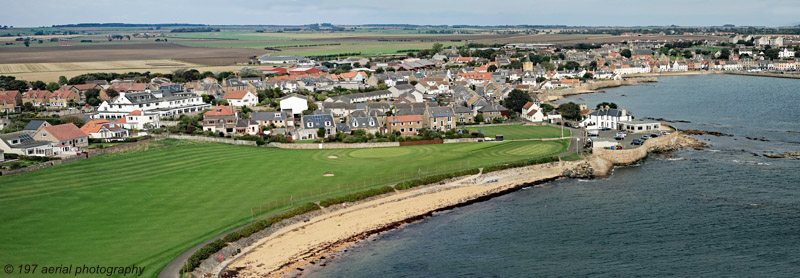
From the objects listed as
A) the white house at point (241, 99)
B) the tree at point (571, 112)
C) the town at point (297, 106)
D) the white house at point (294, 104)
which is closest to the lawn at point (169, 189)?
the town at point (297, 106)

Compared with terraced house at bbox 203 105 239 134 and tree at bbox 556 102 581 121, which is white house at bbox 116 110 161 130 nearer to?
terraced house at bbox 203 105 239 134

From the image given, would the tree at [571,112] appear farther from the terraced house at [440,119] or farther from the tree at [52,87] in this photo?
the tree at [52,87]

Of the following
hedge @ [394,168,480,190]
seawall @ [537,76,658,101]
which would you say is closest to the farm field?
seawall @ [537,76,658,101]

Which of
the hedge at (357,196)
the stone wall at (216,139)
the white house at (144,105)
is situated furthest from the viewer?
the white house at (144,105)

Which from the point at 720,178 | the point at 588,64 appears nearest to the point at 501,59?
the point at 588,64

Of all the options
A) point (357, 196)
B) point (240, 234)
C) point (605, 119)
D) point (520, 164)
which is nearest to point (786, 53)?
point (605, 119)

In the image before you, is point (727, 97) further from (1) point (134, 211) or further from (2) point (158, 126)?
(1) point (134, 211)
